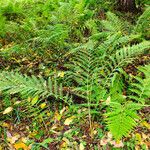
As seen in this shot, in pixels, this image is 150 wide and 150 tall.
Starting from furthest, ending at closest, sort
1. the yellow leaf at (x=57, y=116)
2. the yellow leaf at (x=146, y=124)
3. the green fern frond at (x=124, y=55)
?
1. the green fern frond at (x=124, y=55)
2. the yellow leaf at (x=57, y=116)
3. the yellow leaf at (x=146, y=124)

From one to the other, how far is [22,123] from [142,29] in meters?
2.79

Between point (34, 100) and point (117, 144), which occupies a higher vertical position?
point (34, 100)

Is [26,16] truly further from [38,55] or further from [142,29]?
[142,29]

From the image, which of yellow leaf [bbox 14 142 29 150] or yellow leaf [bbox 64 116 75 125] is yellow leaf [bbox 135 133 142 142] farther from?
yellow leaf [bbox 14 142 29 150]

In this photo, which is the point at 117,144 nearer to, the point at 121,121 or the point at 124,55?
the point at 121,121

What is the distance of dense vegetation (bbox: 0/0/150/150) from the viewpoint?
134 inches

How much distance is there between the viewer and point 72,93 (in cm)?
397

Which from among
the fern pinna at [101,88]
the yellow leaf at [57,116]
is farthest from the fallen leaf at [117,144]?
the yellow leaf at [57,116]

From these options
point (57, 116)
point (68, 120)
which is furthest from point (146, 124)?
point (57, 116)

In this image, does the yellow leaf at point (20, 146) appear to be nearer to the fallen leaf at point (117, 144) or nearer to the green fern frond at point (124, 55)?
the fallen leaf at point (117, 144)

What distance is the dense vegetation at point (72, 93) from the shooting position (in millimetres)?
3416

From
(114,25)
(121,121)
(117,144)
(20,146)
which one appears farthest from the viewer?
(114,25)

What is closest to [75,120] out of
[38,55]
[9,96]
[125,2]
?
[9,96]

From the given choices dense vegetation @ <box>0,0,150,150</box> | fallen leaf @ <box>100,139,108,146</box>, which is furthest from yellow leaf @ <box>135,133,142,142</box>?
fallen leaf @ <box>100,139,108,146</box>
